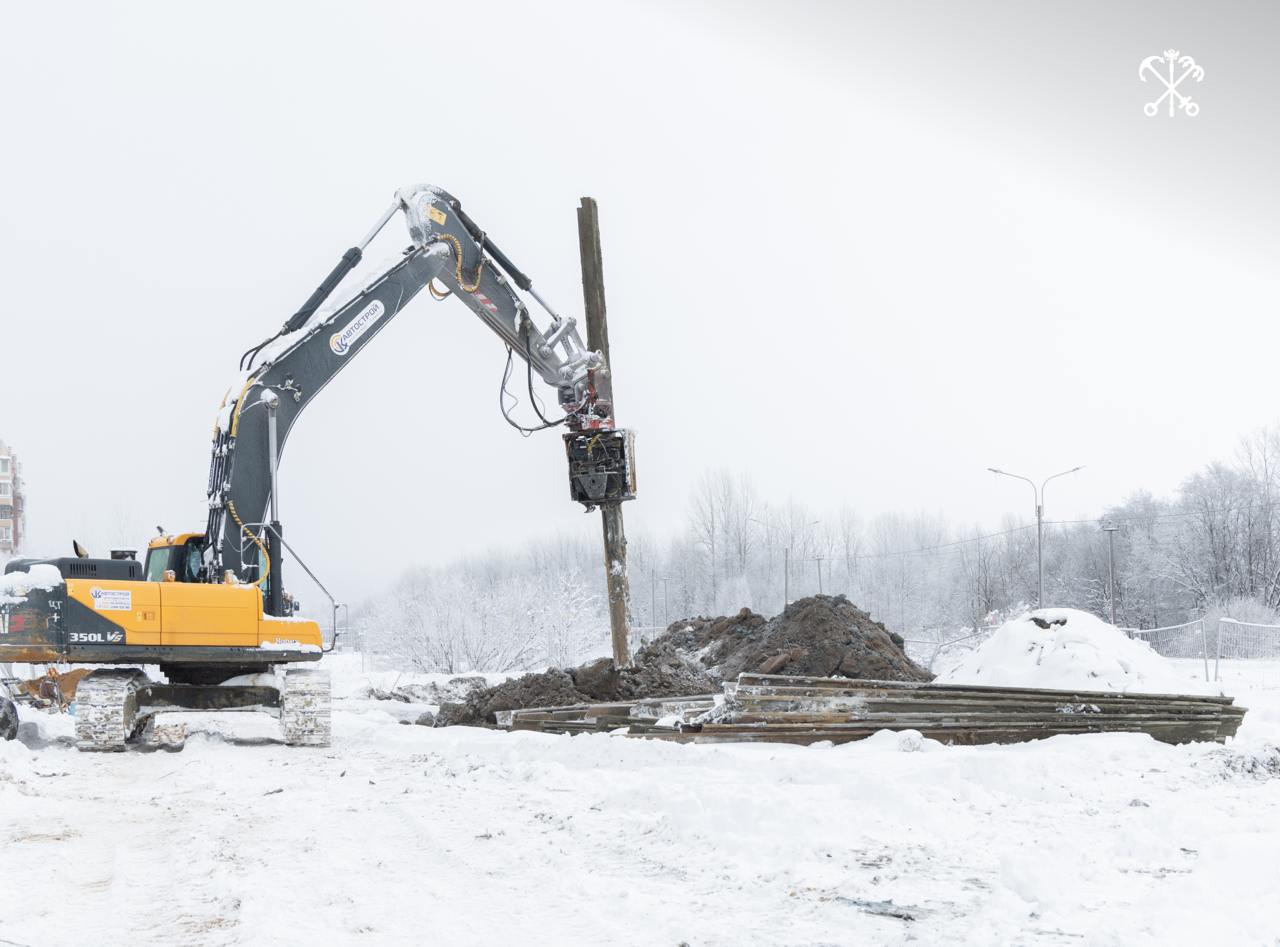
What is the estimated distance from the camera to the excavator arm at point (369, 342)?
39.7 ft

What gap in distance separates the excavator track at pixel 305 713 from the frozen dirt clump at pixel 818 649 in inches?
249

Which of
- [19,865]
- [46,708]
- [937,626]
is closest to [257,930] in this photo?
[19,865]

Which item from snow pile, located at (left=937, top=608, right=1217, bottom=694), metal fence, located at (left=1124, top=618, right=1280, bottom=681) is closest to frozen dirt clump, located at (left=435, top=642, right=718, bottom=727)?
snow pile, located at (left=937, top=608, right=1217, bottom=694)

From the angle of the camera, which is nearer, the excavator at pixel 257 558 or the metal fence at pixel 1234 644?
the excavator at pixel 257 558

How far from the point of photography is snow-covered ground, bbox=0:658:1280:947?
459cm

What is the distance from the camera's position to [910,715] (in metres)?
10.3

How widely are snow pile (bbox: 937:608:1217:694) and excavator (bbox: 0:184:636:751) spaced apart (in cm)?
537

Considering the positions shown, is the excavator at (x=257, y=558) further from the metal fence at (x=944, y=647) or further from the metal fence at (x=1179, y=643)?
the metal fence at (x=1179, y=643)

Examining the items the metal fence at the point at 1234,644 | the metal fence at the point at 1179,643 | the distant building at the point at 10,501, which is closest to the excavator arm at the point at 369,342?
the metal fence at the point at 1234,644

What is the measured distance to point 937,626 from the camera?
60.9 meters

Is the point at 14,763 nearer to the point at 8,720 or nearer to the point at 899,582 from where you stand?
the point at 8,720

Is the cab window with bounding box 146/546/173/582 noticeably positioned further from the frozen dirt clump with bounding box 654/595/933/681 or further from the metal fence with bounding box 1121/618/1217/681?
the metal fence with bounding box 1121/618/1217/681

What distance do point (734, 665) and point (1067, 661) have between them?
583 centimetres

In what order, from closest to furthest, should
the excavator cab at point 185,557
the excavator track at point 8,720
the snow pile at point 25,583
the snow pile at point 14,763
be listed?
the snow pile at point 14,763 → the snow pile at point 25,583 → the excavator track at point 8,720 → the excavator cab at point 185,557
